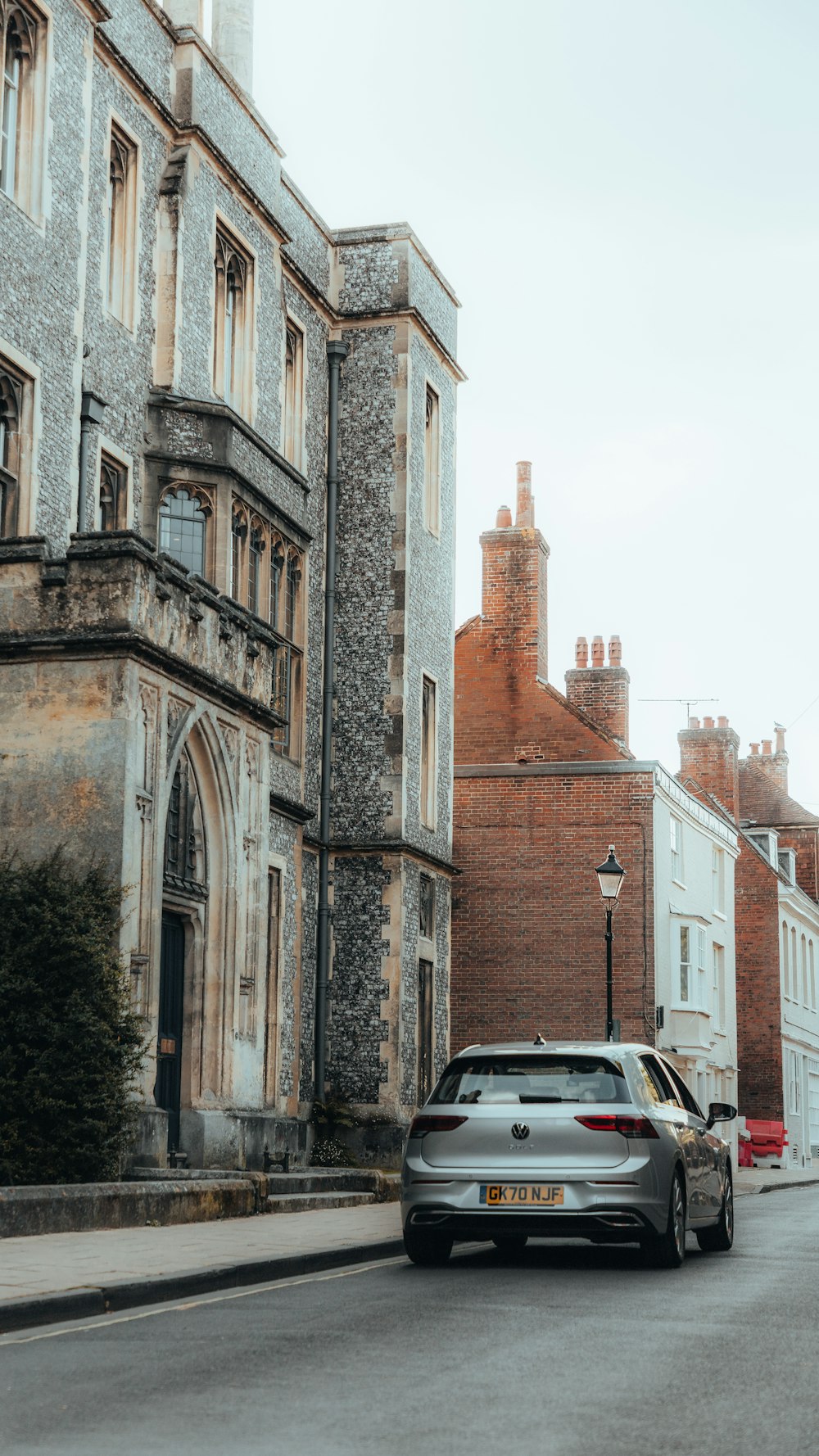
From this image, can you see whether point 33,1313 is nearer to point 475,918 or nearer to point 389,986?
point 389,986

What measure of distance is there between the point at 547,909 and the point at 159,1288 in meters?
26.7

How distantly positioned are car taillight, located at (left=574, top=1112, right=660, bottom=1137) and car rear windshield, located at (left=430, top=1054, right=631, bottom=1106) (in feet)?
0.70

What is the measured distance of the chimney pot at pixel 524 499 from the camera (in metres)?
38.6

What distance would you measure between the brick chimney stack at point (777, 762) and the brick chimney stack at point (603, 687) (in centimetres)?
2455

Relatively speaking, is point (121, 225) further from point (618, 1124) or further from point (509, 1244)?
point (618, 1124)

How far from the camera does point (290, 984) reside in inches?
939

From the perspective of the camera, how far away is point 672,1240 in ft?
39.4

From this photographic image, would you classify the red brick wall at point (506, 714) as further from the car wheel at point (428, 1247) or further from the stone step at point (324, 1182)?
the car wheel at point (428, 1247)

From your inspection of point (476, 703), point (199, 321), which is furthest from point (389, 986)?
point (476, 703)

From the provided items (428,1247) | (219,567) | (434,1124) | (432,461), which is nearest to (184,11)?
(432,461)

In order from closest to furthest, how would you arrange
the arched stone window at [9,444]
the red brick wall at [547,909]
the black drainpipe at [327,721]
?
the arched stone window at [9,444] < the black drainpipe at [327,721] < the red brick wall at [547,909]

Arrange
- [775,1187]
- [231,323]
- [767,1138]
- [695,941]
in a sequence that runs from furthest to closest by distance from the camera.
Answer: [767,1138], [695,941], [775,1187], [231,323]

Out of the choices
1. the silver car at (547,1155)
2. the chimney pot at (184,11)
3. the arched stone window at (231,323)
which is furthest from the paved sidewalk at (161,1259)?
the chimney pot at (184,11)

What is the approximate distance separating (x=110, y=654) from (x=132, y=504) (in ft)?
18.6
